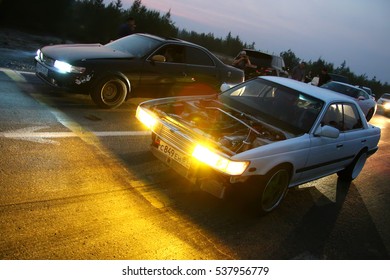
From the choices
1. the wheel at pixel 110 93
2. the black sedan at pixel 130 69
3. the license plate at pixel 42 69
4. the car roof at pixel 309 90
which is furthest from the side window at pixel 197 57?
the car roof at pixel 309 90

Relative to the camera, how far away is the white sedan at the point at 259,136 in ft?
14.0

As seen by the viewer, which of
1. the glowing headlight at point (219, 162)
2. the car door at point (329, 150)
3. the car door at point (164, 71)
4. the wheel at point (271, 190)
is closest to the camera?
the glowing headlight at point (219, 162)

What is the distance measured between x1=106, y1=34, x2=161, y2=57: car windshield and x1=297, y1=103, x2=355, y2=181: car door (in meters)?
4.17

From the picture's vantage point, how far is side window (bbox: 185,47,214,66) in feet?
29.2

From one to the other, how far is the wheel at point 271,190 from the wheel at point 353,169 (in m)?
2.22

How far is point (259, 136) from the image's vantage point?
4.80m

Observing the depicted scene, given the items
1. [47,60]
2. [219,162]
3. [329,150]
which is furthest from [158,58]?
[219,162]

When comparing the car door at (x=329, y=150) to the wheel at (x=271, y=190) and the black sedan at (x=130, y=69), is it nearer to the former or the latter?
the wheel at (x=271, y=190)

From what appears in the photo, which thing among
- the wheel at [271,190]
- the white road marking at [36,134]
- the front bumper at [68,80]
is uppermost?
the front bumper at [68,80]

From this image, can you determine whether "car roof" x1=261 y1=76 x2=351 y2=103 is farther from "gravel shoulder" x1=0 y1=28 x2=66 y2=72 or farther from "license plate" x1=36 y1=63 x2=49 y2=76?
"gravel shoulder" x1=0 y1=28 x2=66 y2=72

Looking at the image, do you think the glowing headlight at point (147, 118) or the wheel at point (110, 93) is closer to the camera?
the glowing headlight at point (147, 118)

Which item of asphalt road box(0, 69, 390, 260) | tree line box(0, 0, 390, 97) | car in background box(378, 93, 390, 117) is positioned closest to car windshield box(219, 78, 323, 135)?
asphalt road box(0, 69, 390, 260)

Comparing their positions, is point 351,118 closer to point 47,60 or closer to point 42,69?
point 47,60

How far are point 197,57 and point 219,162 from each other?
17.9 feet
